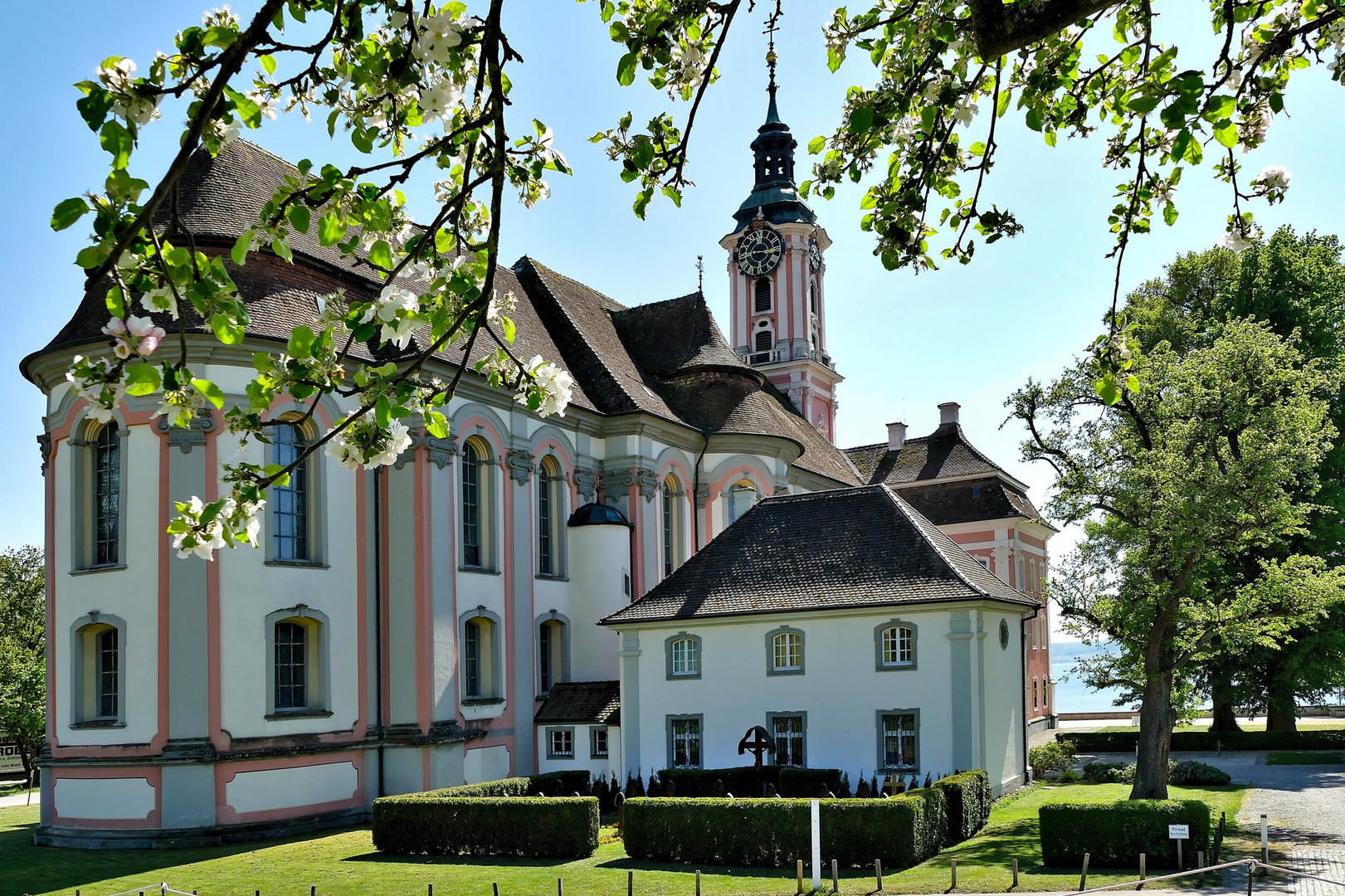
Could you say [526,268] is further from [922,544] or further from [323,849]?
[323,849]

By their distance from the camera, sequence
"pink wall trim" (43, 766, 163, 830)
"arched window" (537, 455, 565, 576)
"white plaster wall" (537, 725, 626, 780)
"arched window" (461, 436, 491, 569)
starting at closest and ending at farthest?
"pink wall trim" (43, 766, 163, 830) < "white plaster wall" (537, 725, 626, 780) < "arched window" (461, 436, 491, 569) < "arched window" (537, 455, 565, 576)

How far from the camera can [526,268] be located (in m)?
40.2

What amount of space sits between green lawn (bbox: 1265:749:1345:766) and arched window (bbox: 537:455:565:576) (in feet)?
76.3

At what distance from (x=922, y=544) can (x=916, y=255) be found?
2134 cm

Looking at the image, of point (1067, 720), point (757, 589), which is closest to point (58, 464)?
point (757, 589)

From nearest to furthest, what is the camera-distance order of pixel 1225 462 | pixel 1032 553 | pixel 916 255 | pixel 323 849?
pixel 916 255 → pixel 323 849 → pixel 1225 462 → pixel 1032 553

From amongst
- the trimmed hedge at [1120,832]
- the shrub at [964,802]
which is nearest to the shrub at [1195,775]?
the shrub at [964,802]

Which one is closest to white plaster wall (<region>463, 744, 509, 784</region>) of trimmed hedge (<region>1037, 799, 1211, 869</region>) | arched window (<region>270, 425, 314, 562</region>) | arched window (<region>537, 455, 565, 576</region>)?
arched window (<region>537, 455, 565, 576</region>)

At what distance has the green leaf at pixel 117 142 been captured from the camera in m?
4.18

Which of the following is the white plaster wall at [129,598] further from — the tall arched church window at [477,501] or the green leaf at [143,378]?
the green leaf at [143,378]

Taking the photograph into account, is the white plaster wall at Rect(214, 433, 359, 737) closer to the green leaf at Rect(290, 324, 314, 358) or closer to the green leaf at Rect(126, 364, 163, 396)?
the green leaf at Rect(290, 324, 314, 358)

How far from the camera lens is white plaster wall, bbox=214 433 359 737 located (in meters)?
25.4

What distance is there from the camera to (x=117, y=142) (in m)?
4.19

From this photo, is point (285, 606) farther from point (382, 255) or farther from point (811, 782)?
point (382, 255)
